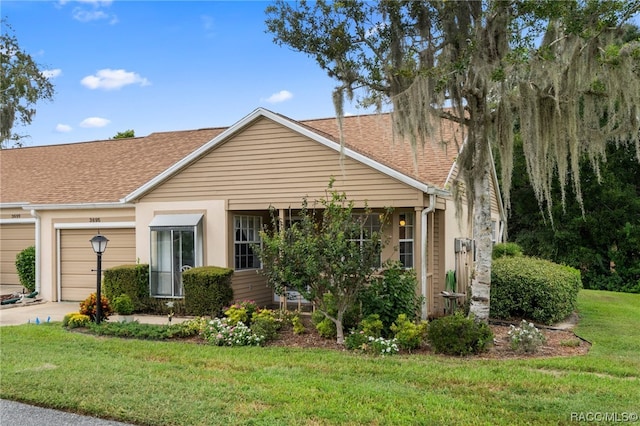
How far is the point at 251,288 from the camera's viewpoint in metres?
11.5

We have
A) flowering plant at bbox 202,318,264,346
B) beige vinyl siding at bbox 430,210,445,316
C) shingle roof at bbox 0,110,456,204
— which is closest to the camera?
flowering plant at bbox 202,318,264,346

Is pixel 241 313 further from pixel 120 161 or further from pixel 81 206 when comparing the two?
pixel 120 161

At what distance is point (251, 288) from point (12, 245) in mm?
8258

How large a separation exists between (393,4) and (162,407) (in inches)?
266

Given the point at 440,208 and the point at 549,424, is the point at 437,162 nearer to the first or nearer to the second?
the point at 440,208

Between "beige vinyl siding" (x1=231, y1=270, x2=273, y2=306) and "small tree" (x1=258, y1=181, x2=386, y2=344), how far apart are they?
10.1 ft

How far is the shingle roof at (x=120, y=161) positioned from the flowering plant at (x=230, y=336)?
397cm

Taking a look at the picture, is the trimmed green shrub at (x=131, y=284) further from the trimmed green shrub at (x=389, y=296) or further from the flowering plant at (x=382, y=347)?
the flowering plant at (x=382, y=347)

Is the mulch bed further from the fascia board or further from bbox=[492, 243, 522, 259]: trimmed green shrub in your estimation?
the fascia board

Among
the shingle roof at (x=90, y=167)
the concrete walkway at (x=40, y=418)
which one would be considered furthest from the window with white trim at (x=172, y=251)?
the concrete walkway at (x=40, y=418)

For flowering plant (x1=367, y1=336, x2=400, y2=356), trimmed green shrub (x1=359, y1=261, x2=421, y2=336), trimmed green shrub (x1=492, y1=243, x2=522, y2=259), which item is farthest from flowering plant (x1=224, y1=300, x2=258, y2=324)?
trimmed green shrub (x1=492, y1=243, x2=522, y2=259)

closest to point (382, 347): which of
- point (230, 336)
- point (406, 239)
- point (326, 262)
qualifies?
point (326, 262)

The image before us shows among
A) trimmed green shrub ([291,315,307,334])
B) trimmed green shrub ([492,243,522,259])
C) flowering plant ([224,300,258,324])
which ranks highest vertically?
trimmed green shrub ([492,243,522,259])

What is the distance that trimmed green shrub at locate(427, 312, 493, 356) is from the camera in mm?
6996
